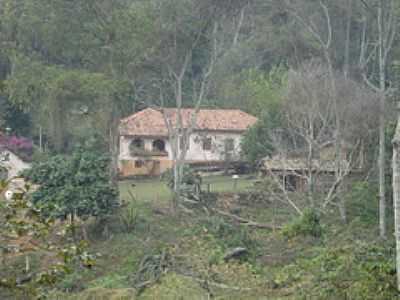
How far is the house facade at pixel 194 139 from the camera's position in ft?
119

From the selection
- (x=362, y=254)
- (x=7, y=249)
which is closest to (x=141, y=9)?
(x=362, y=254)

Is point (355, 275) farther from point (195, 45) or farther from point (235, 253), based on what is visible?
point (195, 45)

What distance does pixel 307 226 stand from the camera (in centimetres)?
2038

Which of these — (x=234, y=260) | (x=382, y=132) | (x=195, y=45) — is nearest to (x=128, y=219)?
(x=234, y=260)

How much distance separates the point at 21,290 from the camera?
4.50m

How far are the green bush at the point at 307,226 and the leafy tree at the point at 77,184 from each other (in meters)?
5.53

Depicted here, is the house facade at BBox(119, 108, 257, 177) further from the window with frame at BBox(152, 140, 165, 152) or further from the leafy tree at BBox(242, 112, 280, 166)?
the leafy tree at BBox(242, 112, 280, 166)

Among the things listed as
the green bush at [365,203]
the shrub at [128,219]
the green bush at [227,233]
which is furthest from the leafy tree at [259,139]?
the shrub at [128,219]

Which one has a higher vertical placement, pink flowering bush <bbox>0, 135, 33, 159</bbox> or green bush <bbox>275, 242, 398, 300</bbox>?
pink flowering bush <bbox>0, 135, 33, 159</bbox>

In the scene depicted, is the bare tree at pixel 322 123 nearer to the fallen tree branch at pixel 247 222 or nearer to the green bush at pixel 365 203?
the green bush at pixel 365 203

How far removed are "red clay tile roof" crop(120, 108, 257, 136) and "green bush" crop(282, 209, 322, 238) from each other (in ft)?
52.8

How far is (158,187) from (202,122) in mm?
8180

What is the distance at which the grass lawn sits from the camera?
1061 inches

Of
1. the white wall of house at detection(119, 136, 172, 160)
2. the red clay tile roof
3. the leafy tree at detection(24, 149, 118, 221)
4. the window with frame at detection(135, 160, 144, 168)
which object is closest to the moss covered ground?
the leafy tree at detection(24, 149, 118, 221)
